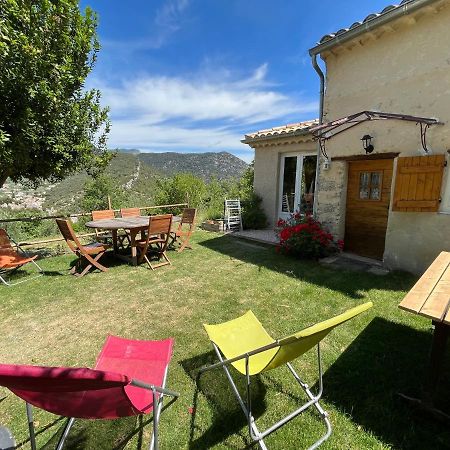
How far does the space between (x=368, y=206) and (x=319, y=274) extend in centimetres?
207

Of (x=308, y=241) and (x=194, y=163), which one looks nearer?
(x=308, y=241)

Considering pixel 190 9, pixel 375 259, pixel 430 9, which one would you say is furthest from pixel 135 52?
pixel 375 259

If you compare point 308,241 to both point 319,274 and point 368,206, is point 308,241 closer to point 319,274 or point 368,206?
point 319,274

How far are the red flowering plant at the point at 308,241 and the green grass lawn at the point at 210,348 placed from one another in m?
0.38

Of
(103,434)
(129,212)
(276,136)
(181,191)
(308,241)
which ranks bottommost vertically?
(103,434)

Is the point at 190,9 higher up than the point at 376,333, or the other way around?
the point at 190,9

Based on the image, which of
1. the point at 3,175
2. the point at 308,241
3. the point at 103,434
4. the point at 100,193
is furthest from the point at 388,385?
the point at 100,193

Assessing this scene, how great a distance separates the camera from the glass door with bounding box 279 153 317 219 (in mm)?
8680

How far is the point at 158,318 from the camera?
3809 mm

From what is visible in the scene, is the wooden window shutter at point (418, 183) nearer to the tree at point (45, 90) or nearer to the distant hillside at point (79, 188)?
the tree at point (45, 90)

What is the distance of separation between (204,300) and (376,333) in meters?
2.42

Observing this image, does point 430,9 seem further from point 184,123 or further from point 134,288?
point 184,123

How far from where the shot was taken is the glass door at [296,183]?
28.5 ft

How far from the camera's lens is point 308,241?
6.27 meters
